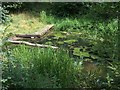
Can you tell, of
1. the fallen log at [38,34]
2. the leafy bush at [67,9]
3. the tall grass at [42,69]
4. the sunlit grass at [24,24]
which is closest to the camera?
the tall grass at [42,69]

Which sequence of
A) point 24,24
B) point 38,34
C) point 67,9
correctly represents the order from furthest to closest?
point 67,9 → point 24,24 → point 38,34

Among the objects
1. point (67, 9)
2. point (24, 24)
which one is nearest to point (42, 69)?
point (24, 24)

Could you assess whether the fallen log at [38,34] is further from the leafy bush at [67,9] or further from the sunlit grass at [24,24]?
the leafy bush at [67,9]

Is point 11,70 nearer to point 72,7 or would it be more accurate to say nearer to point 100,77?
point 100,77

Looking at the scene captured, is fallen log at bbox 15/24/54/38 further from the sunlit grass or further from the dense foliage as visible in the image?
the dense foliage

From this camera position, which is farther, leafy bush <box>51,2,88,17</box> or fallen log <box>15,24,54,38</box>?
leafy bush <box>51,2,88,17</box>

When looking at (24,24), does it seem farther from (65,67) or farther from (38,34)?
(65,67)

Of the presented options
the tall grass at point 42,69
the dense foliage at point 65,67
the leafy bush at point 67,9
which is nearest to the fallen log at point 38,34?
the leafy bush at point 67,9

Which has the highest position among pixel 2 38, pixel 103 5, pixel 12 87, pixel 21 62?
pixel 103 5

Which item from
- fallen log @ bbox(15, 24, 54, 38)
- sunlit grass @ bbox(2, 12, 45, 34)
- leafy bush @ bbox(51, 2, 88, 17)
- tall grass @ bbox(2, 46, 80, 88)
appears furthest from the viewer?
leafy bush @ bbox(51, 2, 88, 17)

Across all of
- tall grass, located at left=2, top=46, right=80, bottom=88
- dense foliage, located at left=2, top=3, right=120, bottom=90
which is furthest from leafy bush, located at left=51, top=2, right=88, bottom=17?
tall grass, located at left=2, top=46, right=80, bottom=88

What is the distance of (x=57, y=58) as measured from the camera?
3.52m

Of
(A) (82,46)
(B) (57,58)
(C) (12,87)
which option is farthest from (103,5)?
(A) (82,46)

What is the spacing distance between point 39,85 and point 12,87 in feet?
0.89
